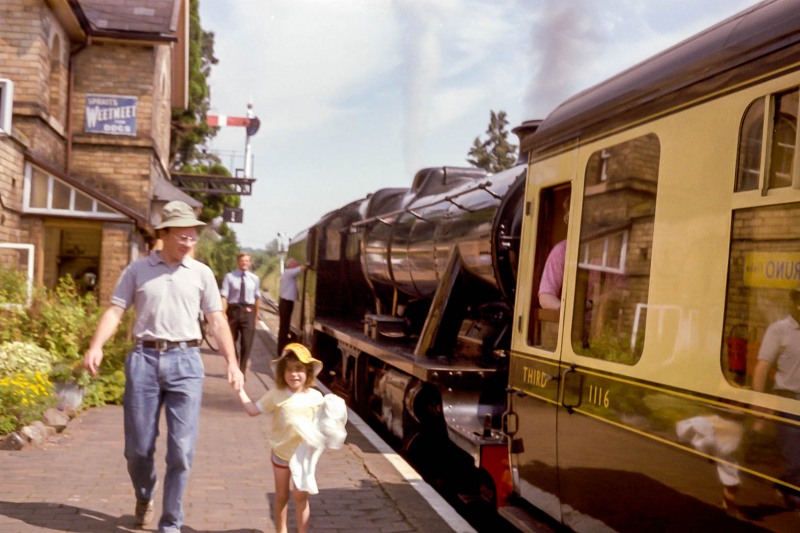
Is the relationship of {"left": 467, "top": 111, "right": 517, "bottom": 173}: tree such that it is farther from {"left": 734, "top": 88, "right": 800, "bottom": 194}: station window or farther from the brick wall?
{"left": 734, "top": 88, "right": 800, "bottom": 194}: station window

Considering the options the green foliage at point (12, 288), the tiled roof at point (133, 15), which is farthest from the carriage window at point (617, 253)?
the tiled roof at point (133, 15)

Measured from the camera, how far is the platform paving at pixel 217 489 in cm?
541

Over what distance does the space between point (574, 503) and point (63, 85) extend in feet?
46.5

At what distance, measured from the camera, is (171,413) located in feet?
16.6

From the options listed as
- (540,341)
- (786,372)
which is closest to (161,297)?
(540,341)

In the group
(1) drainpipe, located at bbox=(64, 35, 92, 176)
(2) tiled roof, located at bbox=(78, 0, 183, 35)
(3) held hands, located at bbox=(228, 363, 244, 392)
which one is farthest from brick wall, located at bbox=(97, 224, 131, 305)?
(3) held hands, located at bbox=(228, 363, 244, 392)

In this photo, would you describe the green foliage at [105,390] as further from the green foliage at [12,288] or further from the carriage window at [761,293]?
the carriage window at [761,293]

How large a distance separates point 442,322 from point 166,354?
290cm

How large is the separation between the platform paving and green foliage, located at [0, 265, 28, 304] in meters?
2.12

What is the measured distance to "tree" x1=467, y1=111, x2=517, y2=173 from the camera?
37781 mm

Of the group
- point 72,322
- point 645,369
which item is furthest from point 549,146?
point 72,322

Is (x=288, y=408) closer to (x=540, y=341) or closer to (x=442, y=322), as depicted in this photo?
(x=540, y=341)

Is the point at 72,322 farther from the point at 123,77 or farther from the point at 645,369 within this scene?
the point at 123,77

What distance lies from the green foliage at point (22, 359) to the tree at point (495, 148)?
2976cm
